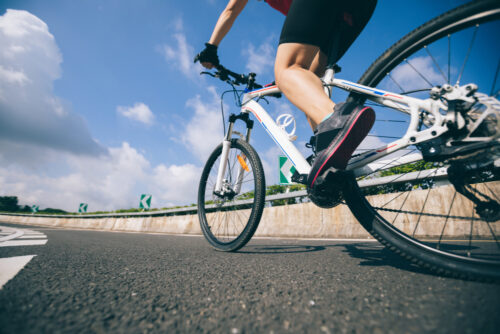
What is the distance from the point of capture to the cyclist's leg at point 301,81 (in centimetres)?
143

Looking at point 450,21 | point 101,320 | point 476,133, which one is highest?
point 450,21

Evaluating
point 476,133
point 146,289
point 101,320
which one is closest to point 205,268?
point 146,289

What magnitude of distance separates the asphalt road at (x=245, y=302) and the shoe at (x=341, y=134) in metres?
0.61

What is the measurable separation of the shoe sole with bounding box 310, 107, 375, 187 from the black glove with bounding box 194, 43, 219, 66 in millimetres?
1722

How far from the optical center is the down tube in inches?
66.4

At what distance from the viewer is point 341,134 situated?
1.26 metres

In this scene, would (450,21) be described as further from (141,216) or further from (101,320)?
(141,216)

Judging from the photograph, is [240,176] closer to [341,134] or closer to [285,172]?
[341,134]

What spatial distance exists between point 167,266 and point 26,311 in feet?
2.46

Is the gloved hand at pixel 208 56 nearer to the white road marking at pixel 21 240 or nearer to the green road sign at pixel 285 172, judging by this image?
→ the white road marking at pixel 21 240

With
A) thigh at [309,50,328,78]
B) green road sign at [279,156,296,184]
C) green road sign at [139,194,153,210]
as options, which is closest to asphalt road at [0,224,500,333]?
thigh at [309,50,328,78]

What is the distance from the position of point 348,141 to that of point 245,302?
98 centimetres

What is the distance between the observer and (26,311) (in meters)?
0.66

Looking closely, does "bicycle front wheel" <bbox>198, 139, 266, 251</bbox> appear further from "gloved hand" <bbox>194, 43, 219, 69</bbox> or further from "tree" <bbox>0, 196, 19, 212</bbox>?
"tree" <bbox>0, 196, 19, 212</bbox>
